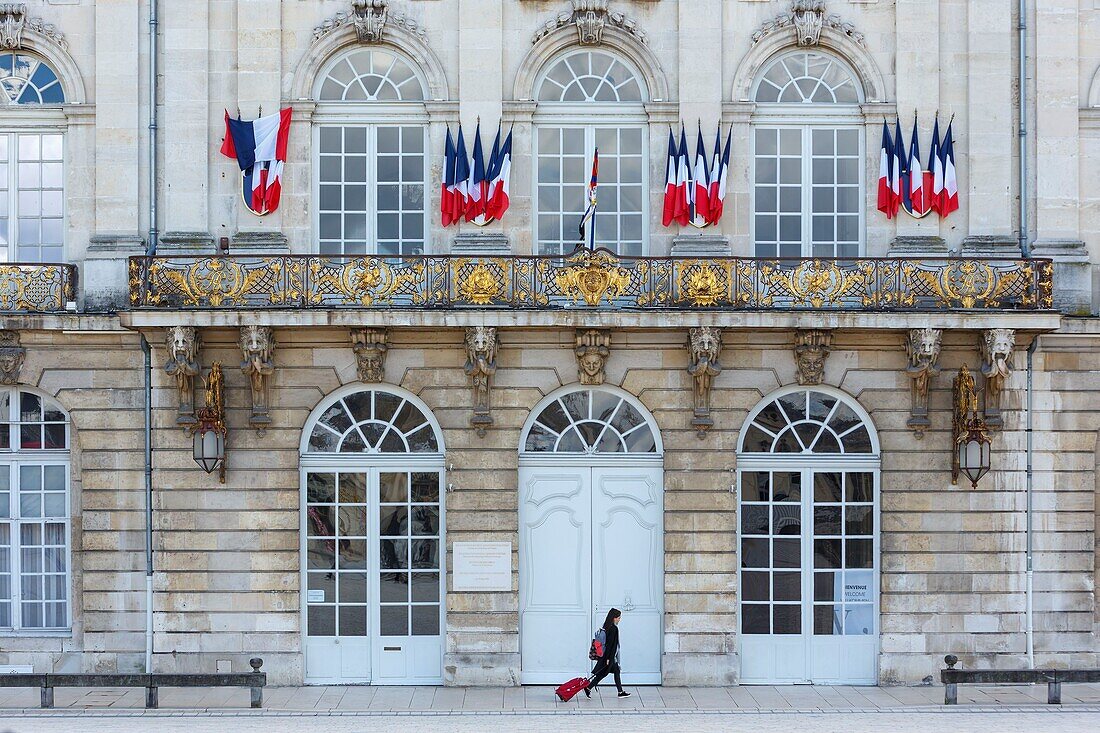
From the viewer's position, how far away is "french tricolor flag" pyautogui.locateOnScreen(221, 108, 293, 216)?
62.1 feet

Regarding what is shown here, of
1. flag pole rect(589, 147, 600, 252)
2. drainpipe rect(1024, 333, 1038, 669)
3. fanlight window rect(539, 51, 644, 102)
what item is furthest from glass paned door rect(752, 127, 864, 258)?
drainpipe rect(1024, 333, 1038, 669)

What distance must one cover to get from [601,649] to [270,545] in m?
4.96

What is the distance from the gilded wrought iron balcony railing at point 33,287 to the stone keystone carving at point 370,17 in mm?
5431

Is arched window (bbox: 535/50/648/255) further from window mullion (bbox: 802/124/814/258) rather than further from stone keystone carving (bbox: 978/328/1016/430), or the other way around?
stone keystone carving (bbox: 978/328/1016/430)

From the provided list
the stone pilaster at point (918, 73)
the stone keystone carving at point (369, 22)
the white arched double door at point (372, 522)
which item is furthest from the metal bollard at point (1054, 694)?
the stone keystone carving at point (369, 22)

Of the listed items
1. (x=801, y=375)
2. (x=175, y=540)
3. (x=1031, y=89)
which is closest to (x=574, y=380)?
(x=801, y=375)

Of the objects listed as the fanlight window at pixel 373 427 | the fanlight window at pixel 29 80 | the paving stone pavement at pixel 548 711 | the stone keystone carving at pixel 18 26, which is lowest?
the paving stone pavement at pixel 548 711

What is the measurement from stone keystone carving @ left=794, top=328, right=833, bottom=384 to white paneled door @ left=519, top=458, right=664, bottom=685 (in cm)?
246

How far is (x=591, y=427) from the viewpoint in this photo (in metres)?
19.0

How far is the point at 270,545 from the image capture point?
61.7 ft

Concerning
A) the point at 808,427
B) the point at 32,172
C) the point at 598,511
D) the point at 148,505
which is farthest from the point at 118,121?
the point at 808,427

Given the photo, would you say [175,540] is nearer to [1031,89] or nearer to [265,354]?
[265,354]

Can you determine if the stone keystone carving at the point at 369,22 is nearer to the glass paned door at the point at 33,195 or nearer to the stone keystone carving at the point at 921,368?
the glass paned door at the point at 33,195

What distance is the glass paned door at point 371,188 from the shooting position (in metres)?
19.4
